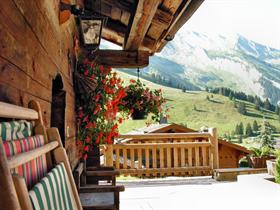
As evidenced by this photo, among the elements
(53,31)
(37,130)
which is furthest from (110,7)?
(37,130)

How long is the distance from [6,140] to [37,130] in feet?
1.34

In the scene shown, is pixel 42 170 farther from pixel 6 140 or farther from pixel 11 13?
pixel 11 13

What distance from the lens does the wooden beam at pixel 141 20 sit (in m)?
3.07

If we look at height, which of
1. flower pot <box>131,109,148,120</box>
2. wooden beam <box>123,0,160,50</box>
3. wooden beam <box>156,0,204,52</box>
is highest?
wooden beam <box>156,0,204,52</box>

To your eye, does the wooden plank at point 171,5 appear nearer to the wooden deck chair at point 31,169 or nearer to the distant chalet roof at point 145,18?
the distant chalet roof at point 145,18

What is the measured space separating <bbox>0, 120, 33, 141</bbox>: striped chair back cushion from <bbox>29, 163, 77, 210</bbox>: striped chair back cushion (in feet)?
0.54

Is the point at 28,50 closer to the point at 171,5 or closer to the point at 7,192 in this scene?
the point at 7,192

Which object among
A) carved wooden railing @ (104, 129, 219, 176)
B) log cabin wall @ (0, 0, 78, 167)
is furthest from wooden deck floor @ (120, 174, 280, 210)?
log cabin wall @ (0, 0, 78, 167)

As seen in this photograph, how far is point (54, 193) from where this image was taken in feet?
3.68

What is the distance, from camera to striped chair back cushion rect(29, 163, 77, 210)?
→ 941 mm

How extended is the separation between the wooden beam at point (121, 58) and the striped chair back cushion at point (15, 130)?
3666 millimetres

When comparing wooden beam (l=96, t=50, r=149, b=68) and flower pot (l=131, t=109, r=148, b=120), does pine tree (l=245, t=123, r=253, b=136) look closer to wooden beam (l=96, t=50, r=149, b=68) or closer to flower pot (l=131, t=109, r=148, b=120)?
wooden beam (l=96, t=50, r=149, b=68)

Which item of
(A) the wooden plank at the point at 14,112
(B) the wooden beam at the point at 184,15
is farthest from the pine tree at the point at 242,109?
(A) the wooden plank at the point at 14,112

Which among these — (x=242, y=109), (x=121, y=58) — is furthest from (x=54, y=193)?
(x=242, y=109)
